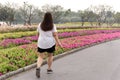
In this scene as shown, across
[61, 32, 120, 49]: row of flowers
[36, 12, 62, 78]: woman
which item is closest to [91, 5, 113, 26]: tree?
[61, 32, 120, 49]: row of flowers

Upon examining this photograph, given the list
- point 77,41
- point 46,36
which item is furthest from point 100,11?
point 46,36

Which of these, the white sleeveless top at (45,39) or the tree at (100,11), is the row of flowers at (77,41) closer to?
the white sleeveless top at (45,39)

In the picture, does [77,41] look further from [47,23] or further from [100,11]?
[100,11]

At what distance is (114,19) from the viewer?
8819 cm

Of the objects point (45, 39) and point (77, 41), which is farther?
point (77, 41)

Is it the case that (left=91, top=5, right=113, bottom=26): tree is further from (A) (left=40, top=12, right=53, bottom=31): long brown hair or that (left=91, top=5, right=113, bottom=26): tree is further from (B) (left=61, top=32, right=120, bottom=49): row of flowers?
(A) (left=40, top=12, right=53, bottom=31): long brown hair

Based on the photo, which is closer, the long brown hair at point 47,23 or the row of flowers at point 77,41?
the long brown hair at point 47,23

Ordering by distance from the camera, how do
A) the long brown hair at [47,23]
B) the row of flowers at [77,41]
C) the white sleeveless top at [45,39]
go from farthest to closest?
the row of flowers at [77,41] < the white sleeveless top at [45,39] < the long brown hair at [47,23]

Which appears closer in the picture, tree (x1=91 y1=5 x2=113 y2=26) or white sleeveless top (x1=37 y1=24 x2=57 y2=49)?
white sleeveless top (x1=37 y1=24 x2=57 y2=49)

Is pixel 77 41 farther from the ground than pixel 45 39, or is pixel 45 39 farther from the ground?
pixel 45 39

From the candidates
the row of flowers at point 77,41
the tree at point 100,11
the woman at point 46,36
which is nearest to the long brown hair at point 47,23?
the woman at point 46,36

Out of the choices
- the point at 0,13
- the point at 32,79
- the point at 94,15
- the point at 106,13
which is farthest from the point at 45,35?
the point at 106,13

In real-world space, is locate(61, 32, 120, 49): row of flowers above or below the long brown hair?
below

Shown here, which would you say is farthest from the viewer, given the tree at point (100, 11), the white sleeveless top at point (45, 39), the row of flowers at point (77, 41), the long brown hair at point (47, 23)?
the tree at point (100, 11)
